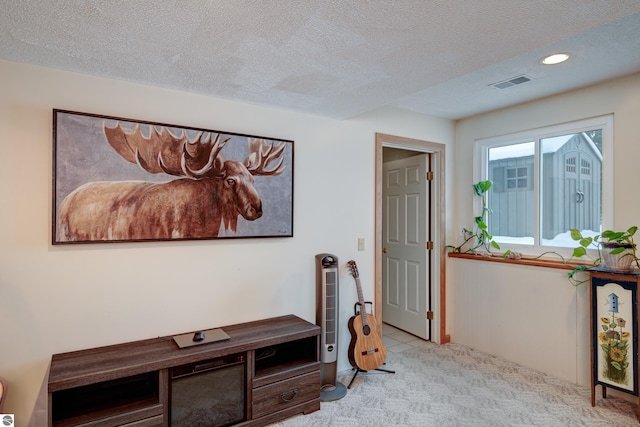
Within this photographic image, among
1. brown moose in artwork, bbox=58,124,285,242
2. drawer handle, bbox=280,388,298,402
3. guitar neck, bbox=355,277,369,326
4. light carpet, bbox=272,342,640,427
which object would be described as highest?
brown moose in artwork, bbox=58,124,285,242

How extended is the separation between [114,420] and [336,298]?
5.09ft

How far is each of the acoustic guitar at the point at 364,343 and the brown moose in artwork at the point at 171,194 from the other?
1.20 meters

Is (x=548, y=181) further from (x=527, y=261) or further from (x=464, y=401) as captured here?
(x=464, y=401)

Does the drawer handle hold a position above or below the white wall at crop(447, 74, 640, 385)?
below

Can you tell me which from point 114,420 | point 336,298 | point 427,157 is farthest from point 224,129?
point 427,157

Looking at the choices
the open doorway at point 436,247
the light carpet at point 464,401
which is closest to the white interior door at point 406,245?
the open doorway at point 436,247

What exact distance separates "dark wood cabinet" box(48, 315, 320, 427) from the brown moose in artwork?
687mm

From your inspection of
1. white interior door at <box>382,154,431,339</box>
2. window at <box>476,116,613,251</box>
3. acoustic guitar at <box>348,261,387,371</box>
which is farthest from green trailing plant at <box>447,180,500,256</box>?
acoustic guitar at <box>348,261,387,371</box>

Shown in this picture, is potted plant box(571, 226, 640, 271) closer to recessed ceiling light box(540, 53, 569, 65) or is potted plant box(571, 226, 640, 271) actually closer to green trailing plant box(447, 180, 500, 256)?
green trailing plant box(447, 180, 500, 256)

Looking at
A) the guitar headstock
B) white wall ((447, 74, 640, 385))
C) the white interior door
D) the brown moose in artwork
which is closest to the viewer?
the brown moose in artwork

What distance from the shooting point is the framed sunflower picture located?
7.69 ft

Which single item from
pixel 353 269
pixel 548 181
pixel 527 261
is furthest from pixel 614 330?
pixel 353 269

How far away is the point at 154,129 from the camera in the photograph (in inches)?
87.8

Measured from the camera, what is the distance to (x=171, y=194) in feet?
7.48
